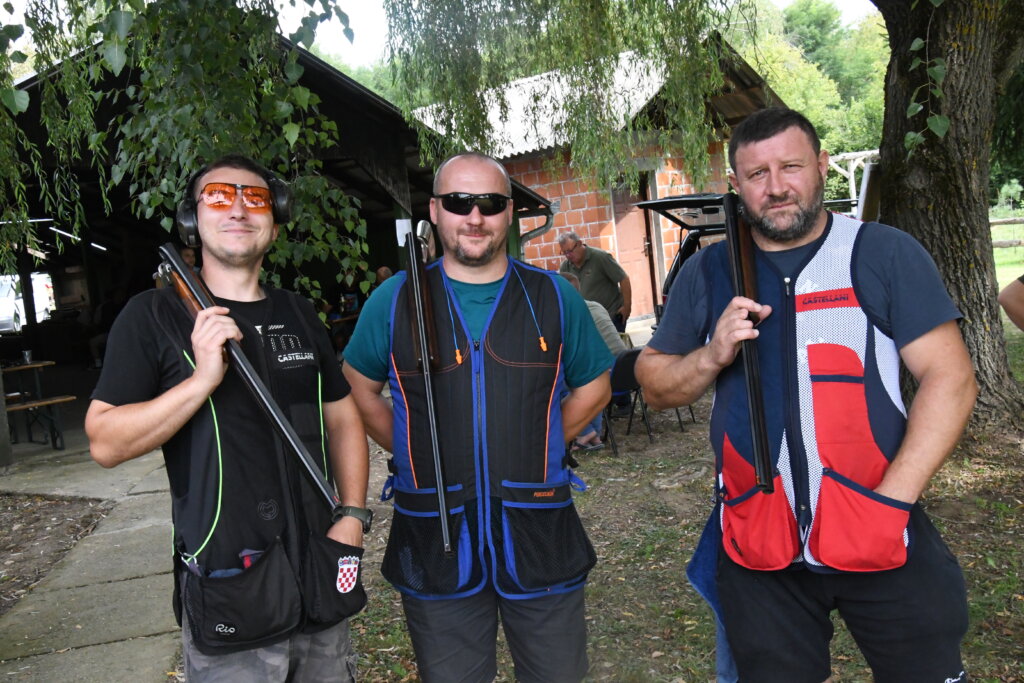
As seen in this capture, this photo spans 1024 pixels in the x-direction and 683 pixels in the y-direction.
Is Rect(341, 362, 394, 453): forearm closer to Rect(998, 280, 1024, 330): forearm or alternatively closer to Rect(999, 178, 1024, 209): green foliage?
Rect(998, 280, 1024, 330): forearm

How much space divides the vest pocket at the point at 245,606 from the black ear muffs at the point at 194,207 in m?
0.86

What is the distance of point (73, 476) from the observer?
8.58 meters

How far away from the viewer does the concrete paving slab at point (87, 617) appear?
454 cm

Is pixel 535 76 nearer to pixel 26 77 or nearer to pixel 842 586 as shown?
pixel 26 77

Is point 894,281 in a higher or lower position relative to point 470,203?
lower

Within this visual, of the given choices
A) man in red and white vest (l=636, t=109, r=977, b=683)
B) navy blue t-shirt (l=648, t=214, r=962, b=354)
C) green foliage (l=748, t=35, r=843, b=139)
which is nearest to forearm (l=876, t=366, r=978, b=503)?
man in red and white vest (l=636, t=109, r=977, b=683)

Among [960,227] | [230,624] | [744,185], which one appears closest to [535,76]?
[960,227]

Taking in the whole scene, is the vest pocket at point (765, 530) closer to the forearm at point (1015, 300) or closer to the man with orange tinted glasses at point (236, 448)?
the man with orange tinted glasses at point (236, 448)

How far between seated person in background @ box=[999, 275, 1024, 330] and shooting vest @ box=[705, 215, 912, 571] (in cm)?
78

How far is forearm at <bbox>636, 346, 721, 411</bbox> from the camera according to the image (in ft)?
7.58

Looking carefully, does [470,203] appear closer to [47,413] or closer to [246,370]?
[246,370]

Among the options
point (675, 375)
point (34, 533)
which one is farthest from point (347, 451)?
point (34, 533)

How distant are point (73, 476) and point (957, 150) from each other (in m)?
7.92

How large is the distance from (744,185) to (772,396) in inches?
21.2
